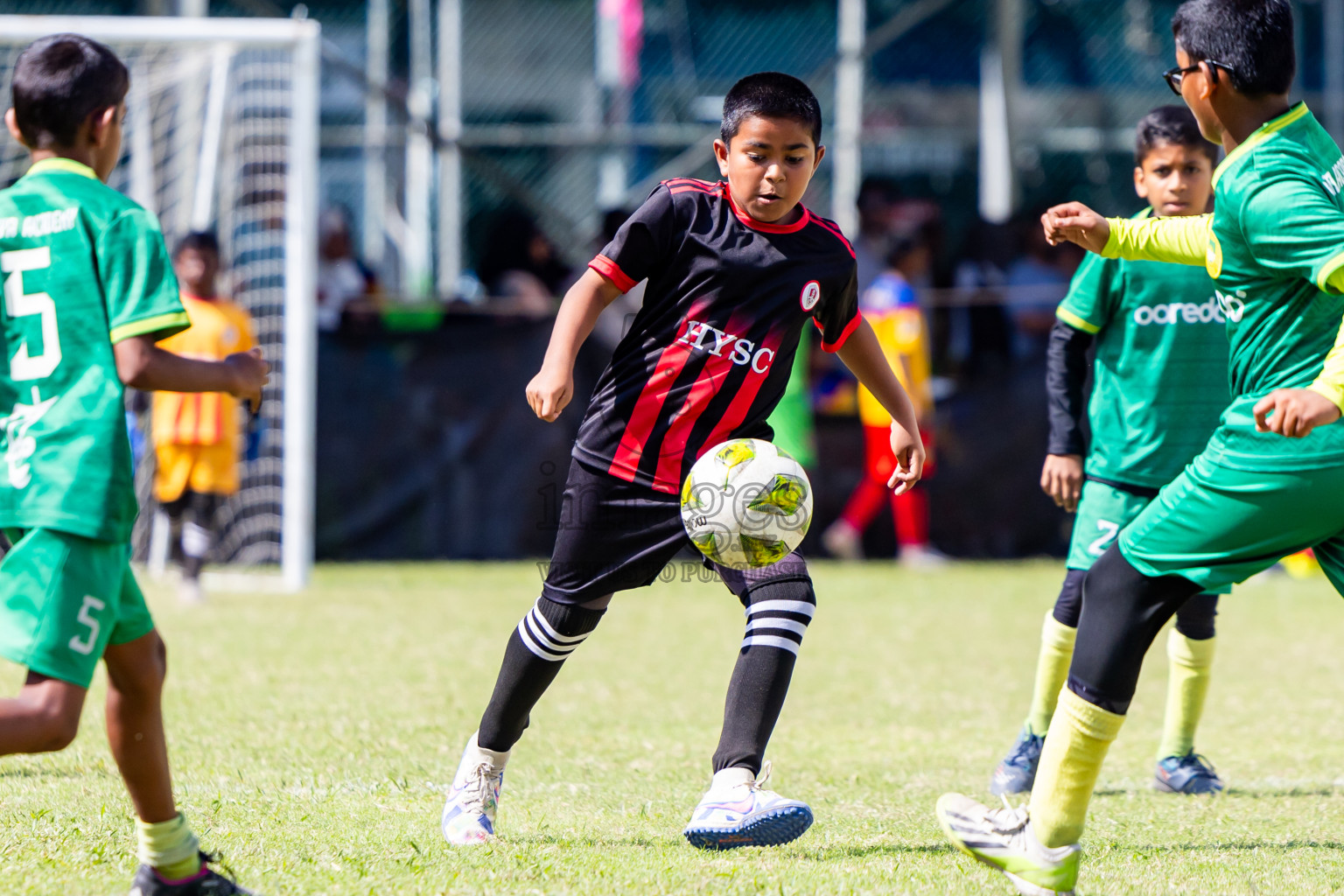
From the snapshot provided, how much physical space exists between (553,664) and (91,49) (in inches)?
71.6

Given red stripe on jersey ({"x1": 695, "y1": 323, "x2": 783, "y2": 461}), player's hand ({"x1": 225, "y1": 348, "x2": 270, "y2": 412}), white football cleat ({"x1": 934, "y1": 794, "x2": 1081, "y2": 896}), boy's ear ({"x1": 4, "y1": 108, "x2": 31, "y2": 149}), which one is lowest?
white football cleat ({"x1": 934, "y1": 794, "x2": 1081, "y2": 896})

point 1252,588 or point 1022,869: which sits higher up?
point 1022,869

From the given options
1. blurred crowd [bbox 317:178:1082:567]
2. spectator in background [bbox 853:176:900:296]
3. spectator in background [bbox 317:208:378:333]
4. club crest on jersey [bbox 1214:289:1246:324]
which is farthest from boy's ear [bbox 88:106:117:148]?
spectator in background [bbox 853:176:900:296]

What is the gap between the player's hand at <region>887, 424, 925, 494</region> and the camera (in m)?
3.94

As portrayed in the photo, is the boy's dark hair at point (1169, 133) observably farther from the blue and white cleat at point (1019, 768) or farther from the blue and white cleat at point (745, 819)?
the blue and white cleat at point (745, 819)

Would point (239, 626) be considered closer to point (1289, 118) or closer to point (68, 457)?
point (68, 457)

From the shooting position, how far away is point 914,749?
5.16 m

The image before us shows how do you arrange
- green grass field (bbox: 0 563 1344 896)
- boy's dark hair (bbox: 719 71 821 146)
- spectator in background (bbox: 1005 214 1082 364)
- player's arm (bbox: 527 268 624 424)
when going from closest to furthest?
green grass field (bbox: 0 563 1344 896)
player's arm (bbox: 527 268 624 424)
boy's dark hair (bbox: 719 71 821 146)
spectator in background (bbox: 1005 214 1082 364)

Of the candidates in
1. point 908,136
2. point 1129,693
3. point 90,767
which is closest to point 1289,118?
point 1129,693

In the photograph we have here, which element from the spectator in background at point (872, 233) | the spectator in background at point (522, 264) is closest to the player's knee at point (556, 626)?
the spectator in background at point (522, 264)

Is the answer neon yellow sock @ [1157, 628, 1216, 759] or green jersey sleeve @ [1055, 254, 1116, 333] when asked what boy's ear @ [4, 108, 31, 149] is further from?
neon yellow sock @ [1157, 628, 1216, 759]

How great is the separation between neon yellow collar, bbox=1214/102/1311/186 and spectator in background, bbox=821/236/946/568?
7.14 metres

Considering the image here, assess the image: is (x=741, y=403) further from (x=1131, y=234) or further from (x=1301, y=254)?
(x=1301, y=254)

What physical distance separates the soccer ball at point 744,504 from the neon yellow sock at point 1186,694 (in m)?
1.70
